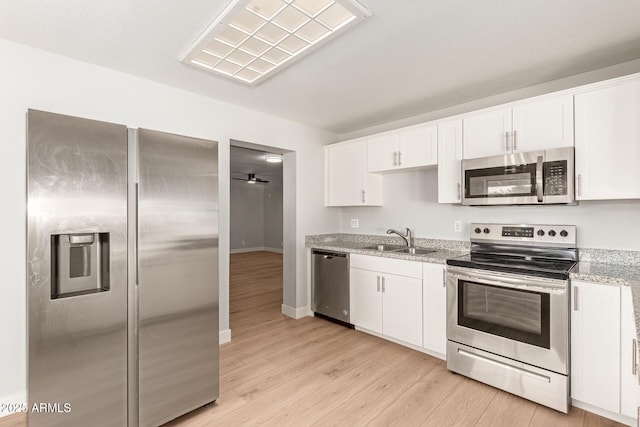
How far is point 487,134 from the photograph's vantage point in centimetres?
266

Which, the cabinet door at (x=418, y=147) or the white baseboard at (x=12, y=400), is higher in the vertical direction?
the cabinet door at (x=418, y=147)

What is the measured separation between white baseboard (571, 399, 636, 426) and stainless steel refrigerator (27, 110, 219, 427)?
8.11ft

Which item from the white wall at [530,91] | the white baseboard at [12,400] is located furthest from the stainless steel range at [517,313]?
the white baseboard at [12,400]

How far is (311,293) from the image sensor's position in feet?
12.8

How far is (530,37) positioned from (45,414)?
352 cm

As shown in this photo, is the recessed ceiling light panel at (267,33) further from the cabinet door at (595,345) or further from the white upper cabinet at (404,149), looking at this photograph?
the cabinet door at (595,345)

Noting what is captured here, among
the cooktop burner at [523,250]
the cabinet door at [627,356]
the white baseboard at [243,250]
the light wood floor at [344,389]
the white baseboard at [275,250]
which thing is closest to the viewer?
the cabinet door at [627,356]

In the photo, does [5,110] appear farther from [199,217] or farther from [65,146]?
[199,217]

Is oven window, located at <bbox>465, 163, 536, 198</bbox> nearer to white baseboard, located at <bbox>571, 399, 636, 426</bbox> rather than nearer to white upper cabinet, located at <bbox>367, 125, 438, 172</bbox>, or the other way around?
white upper cabinet, located at <bbox>367, 125, 438, 172</bbox>

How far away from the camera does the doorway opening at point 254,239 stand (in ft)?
13.9

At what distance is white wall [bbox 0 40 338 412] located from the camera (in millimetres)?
2047

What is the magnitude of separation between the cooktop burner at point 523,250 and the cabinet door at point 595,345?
0.19 m

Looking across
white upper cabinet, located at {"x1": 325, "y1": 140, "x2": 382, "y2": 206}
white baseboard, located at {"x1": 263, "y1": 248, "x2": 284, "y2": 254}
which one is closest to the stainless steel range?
white upper cabinet, located at {"x1": 325, "y1": 140, "x2": 382, "y2": 206}

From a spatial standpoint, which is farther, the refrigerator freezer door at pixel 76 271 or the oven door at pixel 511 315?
the oven door at pixel 511 315
